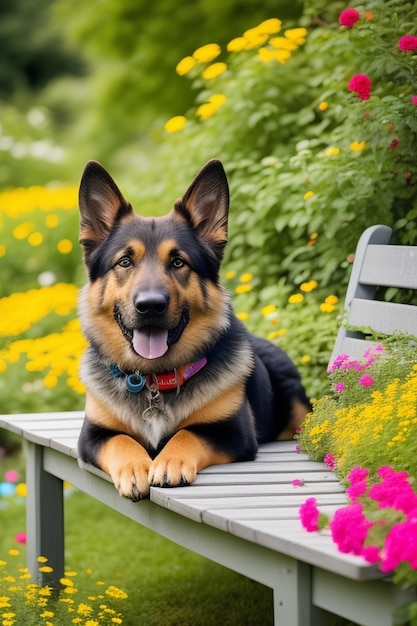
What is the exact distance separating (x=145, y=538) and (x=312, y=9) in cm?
323

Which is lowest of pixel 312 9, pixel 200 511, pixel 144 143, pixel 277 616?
pixel 277 616

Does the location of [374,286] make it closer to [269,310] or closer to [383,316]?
[383,316]

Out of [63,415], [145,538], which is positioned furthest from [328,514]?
[145,538]

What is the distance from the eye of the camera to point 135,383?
3.25 m

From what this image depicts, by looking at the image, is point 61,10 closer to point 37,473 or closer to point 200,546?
point 37,473

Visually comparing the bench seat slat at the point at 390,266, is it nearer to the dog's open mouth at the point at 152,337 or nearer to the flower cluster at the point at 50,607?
the dog's open mouth at the point at 152,337

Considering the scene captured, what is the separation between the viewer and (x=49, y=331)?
6910 mm

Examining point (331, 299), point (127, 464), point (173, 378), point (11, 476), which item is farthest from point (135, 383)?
point (11, 476)

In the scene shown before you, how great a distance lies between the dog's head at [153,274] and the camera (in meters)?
3.06

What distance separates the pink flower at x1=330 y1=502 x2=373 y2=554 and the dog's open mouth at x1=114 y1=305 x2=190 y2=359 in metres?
1.09

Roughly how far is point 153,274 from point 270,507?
35.6 inches

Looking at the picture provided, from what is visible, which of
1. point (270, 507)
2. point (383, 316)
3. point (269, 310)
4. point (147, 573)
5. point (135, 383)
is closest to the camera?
point (270, 507)

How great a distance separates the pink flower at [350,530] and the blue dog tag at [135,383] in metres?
1.20

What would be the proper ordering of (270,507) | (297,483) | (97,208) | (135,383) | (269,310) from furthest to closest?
(269,310)
(97,208)
(135,383)
(297,483)
(270,507)
